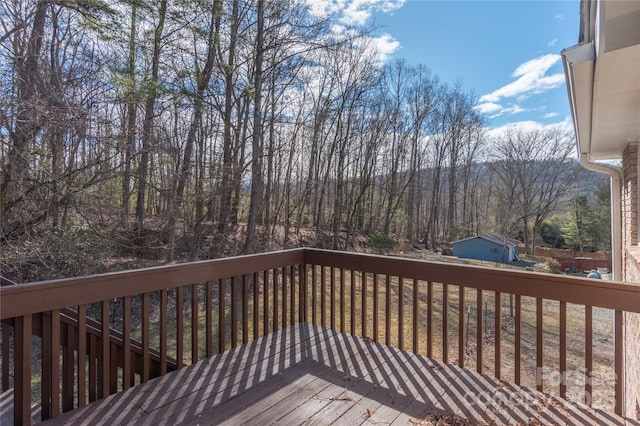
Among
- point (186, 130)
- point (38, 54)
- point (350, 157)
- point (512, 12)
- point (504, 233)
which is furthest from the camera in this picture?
point (504, 233)

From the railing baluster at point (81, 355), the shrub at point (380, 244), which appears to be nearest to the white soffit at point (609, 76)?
the railing baluster at point (81, 355)

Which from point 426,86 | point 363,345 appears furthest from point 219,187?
point 426,86

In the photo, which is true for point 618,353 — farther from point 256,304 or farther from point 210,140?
point 210,140

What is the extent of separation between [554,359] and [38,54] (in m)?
10.2

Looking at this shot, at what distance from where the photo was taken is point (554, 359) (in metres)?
6.35

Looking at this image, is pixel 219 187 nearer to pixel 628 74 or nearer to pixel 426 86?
pixel 628 74

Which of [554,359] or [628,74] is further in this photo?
[554,359]

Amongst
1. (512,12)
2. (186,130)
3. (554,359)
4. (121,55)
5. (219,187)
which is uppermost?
(512,12)

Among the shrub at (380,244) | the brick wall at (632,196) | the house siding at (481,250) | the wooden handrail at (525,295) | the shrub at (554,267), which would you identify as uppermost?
the brick wall at (632,196)

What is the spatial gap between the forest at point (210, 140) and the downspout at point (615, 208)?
6.65 metres

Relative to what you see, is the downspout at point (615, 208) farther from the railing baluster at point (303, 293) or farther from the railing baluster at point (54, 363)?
the railing baluster at point (54, 363)

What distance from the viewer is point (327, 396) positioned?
215 cm

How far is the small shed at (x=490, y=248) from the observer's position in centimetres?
1631

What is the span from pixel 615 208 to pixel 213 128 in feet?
26.5
